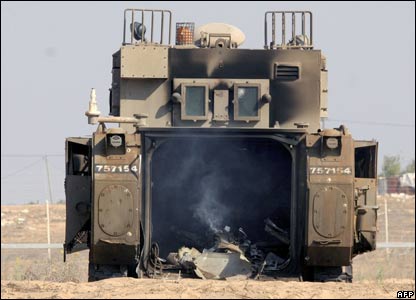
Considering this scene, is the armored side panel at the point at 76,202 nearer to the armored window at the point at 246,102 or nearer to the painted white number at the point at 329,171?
the armored window at the point at 246,102

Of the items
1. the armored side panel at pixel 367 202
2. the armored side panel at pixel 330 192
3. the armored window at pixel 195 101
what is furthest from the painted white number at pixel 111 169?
the armored side panel at pixel 367 202

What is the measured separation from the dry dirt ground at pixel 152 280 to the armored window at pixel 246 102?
252cm

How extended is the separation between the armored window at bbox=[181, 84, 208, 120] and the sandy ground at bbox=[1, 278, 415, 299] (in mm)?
2582

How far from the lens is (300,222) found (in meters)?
15.0

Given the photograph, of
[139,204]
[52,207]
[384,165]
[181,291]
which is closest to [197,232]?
[139,204]

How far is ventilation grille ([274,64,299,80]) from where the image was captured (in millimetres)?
16453

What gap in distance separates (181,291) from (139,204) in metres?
2.11

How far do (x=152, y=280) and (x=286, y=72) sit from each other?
3.63 m

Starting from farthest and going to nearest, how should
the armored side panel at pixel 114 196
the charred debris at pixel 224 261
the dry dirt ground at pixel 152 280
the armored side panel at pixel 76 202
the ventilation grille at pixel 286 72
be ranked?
1. the ventilation grille at pixel 286 72
2. the charred debris at pixel 224 261
3. the armored side panel at pixel 76 202
4. the armored side panel at pixel 114 196
5. the dry dirt ground at pixel 152 280

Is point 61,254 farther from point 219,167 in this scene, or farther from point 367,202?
point 367,202

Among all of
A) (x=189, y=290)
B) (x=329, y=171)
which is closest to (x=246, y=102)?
(x=329, y=171)

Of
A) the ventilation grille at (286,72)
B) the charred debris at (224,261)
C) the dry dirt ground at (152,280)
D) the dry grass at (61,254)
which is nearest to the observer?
the dry dirt ground at (152,280)

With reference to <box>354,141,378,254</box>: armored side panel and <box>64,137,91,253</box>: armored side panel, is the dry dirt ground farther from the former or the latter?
<box>64,137,91,253</box>: armored side panel

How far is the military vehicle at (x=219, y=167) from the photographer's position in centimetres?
1473
